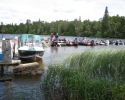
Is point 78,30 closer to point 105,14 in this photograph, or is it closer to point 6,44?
point 105,14

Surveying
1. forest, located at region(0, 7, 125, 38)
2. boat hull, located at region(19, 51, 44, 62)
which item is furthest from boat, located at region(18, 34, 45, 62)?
forest, located at region(0, 7, 125, 38)

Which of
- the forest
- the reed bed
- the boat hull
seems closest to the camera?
the reed bed

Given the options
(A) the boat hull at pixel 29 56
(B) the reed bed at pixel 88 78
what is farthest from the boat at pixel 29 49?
(B) the reed bed at pixel 88 78

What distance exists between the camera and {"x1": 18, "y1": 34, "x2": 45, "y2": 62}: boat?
26812 millimetres

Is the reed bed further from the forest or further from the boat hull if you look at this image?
the forest

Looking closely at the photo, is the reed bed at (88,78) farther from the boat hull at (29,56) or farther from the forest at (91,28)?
the forest at (91,28)

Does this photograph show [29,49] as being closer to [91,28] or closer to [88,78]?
[88,78]

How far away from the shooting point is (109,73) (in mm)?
14617

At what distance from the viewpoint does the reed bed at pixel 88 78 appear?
9.37 meters

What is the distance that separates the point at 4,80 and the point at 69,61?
16.3 ft

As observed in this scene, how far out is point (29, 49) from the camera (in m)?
A: 26.8

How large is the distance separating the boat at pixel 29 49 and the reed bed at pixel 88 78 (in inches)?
462

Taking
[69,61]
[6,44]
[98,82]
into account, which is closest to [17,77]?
[6,44]

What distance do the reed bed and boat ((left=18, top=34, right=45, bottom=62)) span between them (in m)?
11.7
